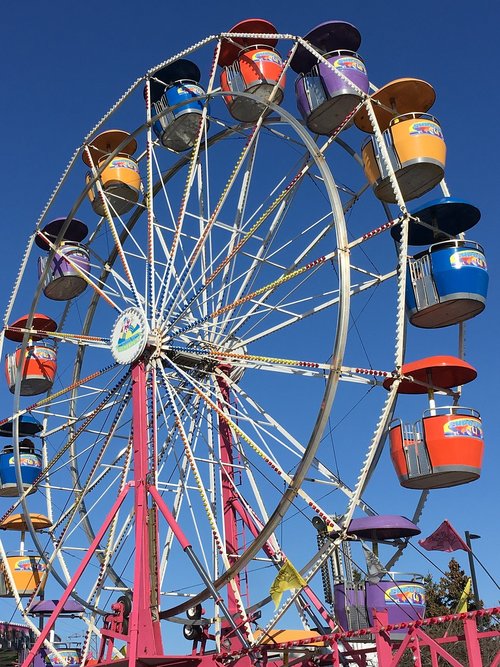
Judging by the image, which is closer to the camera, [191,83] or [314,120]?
[314,120]

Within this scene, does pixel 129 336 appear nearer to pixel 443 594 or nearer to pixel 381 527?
pixel 381 527

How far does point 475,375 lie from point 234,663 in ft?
17.2

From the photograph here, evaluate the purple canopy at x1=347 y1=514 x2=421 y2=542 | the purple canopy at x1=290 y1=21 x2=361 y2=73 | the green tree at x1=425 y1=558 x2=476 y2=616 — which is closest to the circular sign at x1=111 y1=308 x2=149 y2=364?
the purple canopy at x1=347 y1=514 x2=421 y2=542

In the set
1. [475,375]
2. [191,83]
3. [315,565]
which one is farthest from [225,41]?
[315,565]

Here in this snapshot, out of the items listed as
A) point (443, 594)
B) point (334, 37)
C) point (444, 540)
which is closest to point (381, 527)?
point (444, 540)

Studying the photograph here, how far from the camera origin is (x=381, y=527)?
12703 mm

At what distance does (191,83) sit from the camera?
18328mm

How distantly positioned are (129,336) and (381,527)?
17.4ft

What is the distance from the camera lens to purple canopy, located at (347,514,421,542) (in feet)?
41.7

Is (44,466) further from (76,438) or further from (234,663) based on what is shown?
(234,663)

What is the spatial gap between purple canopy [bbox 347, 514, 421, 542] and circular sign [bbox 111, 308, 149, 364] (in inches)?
176

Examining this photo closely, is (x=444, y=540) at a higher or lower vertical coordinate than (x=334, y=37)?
lower

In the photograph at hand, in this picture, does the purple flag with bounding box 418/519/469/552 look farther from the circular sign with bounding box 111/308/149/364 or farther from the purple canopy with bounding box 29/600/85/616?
the purple canopy with bounding box 29/600/85/616

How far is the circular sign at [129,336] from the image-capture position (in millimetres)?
14961
